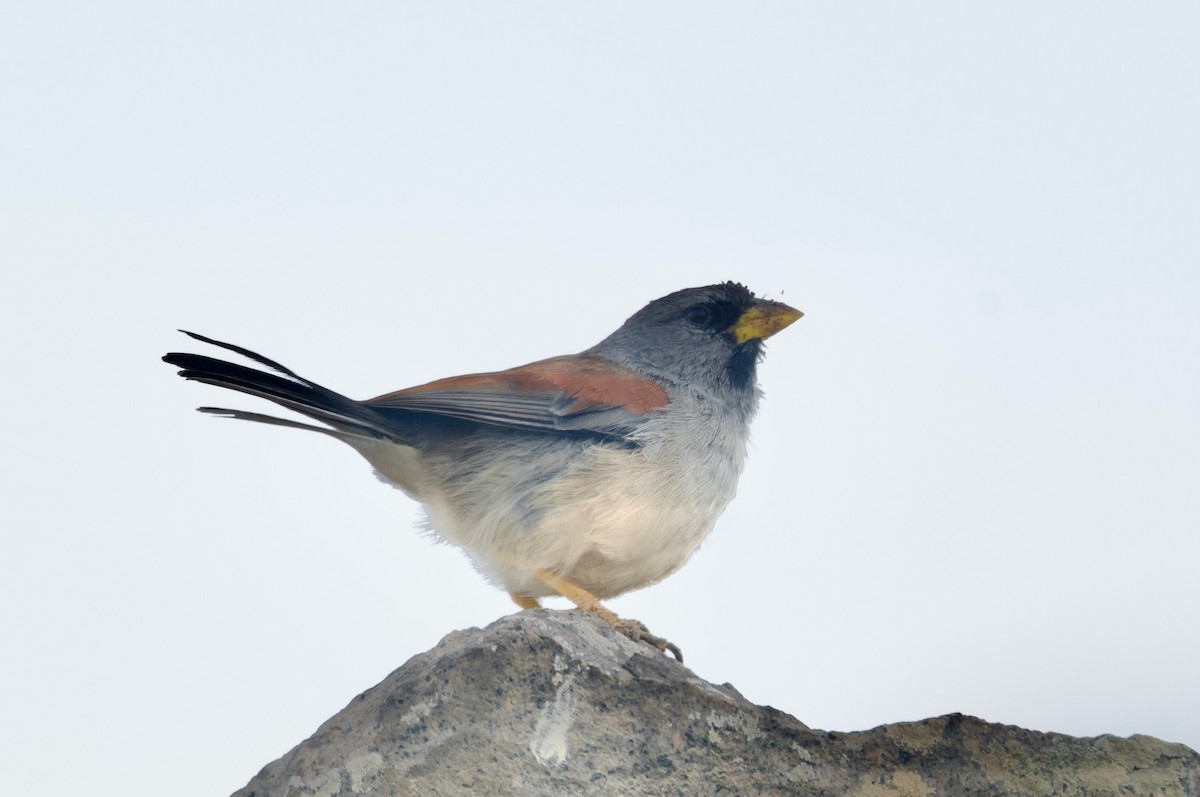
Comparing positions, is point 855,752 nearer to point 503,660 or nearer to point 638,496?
point 503,660

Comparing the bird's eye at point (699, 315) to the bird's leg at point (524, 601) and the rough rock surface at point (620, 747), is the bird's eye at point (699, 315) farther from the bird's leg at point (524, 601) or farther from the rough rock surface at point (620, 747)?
the rough rock surface at point (620, 747)

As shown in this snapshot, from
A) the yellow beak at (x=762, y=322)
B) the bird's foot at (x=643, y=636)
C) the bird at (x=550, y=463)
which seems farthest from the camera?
the yellow beak at (x=762, y=322)

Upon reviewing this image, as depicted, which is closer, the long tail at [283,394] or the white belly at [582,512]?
the long tail at [283,394]

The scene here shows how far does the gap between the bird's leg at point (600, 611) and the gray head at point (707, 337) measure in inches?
51.6

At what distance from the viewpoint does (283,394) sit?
5.32 m

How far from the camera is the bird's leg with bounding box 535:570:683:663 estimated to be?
16.7 feet

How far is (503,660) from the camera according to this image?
13.5ft

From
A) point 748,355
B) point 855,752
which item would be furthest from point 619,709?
point 748,355

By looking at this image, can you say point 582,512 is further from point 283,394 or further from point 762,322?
point 762,322

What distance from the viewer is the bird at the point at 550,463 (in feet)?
18.4

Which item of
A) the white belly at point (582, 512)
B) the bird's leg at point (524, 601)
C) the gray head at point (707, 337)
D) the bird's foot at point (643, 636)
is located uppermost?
the gray head at point (707, 337)

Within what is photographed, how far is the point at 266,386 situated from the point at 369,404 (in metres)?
0.59

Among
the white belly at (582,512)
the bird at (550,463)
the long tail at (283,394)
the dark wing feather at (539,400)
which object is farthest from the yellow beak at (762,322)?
the long tail at (283,394)

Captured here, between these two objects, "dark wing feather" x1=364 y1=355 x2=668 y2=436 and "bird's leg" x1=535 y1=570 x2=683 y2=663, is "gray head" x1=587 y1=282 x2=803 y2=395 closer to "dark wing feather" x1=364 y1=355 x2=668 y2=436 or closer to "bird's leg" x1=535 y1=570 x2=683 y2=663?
"dark wing feather" x1=364 y1=355 x2=668 y2=436
